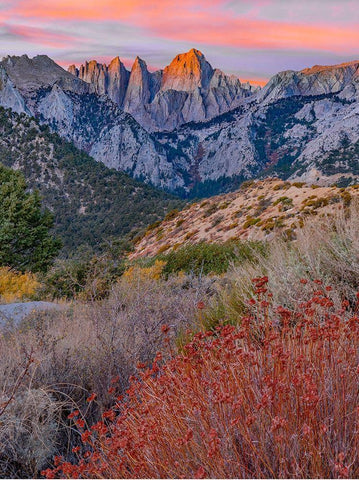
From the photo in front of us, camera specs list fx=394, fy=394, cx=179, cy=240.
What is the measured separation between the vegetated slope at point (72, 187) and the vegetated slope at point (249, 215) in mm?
17690

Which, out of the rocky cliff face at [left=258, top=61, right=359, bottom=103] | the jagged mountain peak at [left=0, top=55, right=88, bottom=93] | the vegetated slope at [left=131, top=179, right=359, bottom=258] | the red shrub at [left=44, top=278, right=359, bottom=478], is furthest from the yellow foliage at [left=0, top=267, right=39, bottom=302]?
the rocky cliff face at [left=258, top=61, right=359, bottom=103]

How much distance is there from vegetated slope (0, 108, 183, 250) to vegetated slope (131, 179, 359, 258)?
1769 cm

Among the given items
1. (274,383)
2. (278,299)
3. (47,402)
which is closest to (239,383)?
(274,383)

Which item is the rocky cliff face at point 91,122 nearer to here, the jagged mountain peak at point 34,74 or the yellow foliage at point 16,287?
the jagged mountain peak at point 34,74

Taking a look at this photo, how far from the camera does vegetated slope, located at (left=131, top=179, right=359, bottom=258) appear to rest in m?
21.0

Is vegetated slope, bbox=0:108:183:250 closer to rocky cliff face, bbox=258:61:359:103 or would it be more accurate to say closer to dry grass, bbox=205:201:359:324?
dry grass, bbox=205:201:359:324

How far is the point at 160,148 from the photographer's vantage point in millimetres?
162625

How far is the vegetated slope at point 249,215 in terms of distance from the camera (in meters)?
21.0

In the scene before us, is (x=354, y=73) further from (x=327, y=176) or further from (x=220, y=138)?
(x=327, y=176)

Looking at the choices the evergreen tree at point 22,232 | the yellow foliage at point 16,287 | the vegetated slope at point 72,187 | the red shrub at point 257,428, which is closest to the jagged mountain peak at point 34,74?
the vegetated slope at point 72,187

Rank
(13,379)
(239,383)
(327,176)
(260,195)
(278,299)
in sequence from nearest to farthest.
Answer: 1. (239,383)
2. (13,379)
3. (278,299)
4. (260,195)
5. (327,176)

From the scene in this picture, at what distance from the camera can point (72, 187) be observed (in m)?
62.2

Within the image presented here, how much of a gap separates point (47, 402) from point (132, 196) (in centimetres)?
6412

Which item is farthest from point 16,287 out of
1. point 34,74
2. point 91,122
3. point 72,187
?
point 34,74
